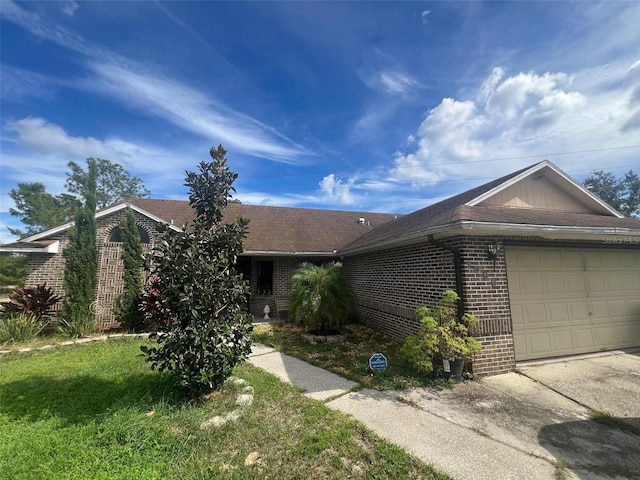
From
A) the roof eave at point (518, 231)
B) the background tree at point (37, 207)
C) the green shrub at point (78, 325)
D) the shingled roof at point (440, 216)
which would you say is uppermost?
the background tree at point (37, 207)

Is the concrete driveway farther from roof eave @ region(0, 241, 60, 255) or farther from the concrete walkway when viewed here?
roof eave @ region(0, 241, 60, 255)

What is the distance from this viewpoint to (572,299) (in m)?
5.98

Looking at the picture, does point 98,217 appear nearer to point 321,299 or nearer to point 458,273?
point 321,299

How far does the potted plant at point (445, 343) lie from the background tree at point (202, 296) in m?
2.92

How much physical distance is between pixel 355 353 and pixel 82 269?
864cm

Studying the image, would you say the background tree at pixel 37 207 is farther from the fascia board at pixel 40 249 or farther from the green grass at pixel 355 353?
the green grass at pixel 355 353

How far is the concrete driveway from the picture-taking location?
2760 mm

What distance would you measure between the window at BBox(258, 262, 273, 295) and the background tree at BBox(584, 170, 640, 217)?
32633 mm

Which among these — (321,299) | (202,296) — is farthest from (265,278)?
(202,296)

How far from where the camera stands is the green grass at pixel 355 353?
185 inches

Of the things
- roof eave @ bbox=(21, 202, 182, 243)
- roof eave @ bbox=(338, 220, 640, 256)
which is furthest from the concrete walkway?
roof eave @ bbox=(21, 202, 182, 243)

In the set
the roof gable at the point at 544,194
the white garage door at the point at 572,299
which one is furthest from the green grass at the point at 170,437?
the roof gable at the point at 544,194

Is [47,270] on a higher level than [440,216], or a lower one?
lower

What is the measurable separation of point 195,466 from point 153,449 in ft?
1.95
